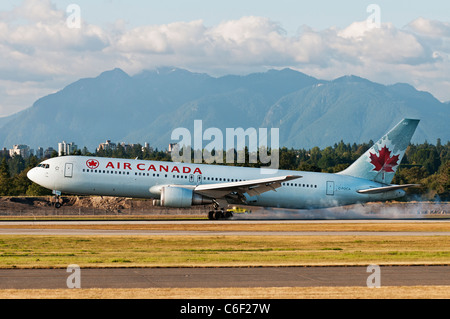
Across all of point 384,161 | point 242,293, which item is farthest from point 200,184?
point 242,293

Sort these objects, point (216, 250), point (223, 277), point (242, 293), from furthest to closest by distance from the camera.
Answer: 1. point (216, 250)
2. point (223, 277)
3. point (242, 293)

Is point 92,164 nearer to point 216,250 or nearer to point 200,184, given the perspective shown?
point 200,184

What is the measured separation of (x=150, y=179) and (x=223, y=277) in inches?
1210

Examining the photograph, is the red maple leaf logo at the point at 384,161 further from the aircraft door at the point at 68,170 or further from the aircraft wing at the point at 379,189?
the aircraft door at the point at 68,170

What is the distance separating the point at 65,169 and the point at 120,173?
449 centimetres

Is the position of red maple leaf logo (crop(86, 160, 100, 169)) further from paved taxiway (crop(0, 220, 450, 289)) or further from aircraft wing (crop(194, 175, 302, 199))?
paved taxiway (crop(0, 220, 450, 289))

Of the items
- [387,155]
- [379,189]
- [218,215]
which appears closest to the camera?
[218,215]

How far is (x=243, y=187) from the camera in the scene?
52.8 metres

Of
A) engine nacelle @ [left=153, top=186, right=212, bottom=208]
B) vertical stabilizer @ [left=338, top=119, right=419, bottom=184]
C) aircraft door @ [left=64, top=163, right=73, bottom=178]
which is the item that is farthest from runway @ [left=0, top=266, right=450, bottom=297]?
vertical stabilizer @ [left=338, top=119, right=419, bottom=184]

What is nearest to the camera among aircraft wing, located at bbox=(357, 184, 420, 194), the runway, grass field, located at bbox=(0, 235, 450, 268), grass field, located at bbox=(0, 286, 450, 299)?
grass field, located at bbox=(0, 286, 450, 299)

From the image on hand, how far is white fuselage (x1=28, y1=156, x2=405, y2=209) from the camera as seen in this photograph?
5275 centimetres

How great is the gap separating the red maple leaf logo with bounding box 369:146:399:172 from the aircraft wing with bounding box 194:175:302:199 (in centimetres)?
1111
